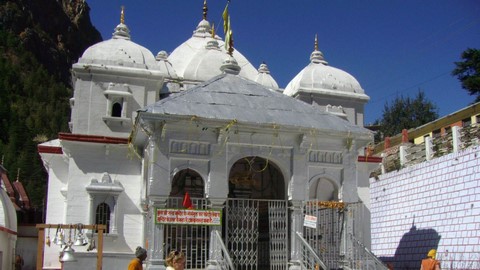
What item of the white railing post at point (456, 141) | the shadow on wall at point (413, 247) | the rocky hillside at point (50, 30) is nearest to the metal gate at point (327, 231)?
the shadow on wall at point (413, 247)

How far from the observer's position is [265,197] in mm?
18750

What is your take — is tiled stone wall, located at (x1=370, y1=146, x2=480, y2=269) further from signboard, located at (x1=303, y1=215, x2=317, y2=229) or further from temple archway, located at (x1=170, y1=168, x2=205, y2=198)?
temple archway, located at (x1=170, y1=168, x2=205, y2=198)

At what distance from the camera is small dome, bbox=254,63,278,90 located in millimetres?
23428

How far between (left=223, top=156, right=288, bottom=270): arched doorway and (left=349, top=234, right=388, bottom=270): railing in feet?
6.12

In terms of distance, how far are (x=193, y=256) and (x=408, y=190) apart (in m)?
10.0

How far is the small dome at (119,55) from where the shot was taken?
65.5 ft

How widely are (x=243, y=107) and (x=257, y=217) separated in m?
2.86

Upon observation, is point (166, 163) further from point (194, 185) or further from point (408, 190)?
point (408, 190)

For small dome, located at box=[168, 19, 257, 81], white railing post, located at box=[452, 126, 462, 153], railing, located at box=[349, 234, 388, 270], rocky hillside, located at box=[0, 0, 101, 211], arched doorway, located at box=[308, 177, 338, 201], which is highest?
rocky hillside, located at box=[0, 0, 101, 211]

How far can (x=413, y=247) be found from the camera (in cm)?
2189

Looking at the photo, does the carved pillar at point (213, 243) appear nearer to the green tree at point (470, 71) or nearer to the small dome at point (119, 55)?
the small dome at point (119, 55)

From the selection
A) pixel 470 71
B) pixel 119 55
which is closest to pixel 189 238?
pixel 119 55

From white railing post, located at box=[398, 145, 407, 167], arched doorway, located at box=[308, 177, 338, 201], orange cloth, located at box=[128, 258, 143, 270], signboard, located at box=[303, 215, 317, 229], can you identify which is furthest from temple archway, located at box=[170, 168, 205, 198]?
white railing post, located at box=[398, 145, 407, 167]

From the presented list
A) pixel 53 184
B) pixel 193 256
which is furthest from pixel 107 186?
pixel 193 256
